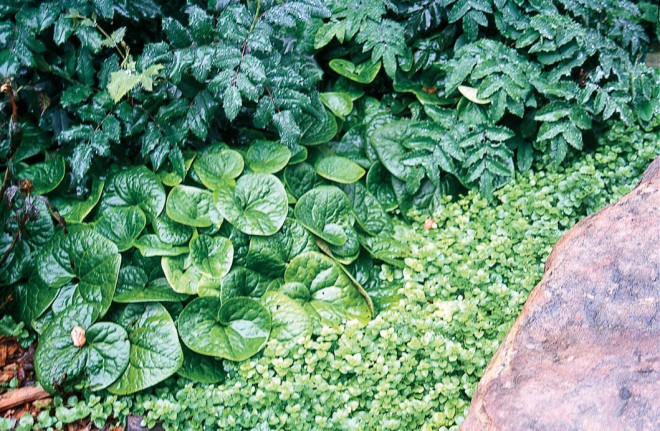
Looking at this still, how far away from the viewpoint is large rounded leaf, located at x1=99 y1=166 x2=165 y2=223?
10.7ft

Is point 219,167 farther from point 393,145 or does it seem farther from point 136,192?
point 393,145

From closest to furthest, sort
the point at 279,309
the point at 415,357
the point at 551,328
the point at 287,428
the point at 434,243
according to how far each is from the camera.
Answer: the point at 551,328 < the point at 287,428 < the point at 415,357 < the point at 279,309 < the point at 434,243

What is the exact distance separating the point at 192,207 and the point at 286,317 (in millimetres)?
768

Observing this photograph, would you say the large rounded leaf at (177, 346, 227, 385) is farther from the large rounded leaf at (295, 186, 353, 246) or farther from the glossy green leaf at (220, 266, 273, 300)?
the large rounded leaf at (295, 186, 353, 246)

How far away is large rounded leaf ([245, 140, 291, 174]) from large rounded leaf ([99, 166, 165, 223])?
50 centimetres

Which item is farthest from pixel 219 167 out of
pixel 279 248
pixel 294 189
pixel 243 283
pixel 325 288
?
pixel 325 288

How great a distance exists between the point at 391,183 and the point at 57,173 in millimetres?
1850

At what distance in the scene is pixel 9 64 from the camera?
302 centimetres

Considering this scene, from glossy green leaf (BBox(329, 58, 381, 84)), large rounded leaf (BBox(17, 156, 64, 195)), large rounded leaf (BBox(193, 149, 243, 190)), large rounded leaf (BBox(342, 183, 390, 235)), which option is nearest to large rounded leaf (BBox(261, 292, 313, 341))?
large rounded leaf (BBox(193, 149, 243, 190))

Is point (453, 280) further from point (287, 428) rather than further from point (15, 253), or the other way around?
point (15, 253)

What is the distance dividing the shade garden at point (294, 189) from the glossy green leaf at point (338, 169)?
17 mm

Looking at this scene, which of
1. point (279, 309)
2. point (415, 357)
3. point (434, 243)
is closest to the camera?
point (415, 357)

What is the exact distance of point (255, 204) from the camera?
3.30 meters

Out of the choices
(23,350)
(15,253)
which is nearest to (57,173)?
(15,253)
